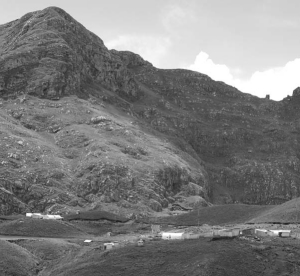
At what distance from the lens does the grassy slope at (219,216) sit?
440ft

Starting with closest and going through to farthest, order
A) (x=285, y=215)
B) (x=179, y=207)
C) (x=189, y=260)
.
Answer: (x=189, y=260)
(x=285, y=215)
(x=179, y=207)

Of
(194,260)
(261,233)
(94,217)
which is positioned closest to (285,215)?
(261,233)

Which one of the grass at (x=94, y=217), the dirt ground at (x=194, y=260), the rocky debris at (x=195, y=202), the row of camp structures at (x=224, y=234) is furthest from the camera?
the rocky debris at (x=195, y=202)

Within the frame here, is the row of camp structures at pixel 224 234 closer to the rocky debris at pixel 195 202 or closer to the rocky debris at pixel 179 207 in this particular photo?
the rocky debris at pixel 179 207

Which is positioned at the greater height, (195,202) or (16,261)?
(195,202)

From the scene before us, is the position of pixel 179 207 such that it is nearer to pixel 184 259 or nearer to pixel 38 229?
pixel 38 229

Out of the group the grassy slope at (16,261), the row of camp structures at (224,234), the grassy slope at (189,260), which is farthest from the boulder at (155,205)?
the grassy slope at (189,260)

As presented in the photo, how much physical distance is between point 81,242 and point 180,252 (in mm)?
36319

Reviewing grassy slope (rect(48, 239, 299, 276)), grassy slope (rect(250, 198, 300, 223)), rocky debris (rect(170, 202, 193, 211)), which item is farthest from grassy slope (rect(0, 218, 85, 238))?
rocky debris (rect(170, 202, 193, 211))

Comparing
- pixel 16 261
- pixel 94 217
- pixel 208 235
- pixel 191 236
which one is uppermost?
pixel 94 217

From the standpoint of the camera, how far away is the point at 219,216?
138125 mm

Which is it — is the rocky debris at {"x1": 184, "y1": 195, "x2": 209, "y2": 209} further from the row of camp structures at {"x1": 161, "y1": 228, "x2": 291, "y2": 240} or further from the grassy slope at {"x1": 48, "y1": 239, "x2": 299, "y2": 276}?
the grassy slope at {"x1": 48, "y1": 239, "x2": 299, "y2": 276}

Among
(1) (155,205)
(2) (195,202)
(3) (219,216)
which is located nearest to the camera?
(3) (219,216)

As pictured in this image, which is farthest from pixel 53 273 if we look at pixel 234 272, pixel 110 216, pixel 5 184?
pixel 5 184
